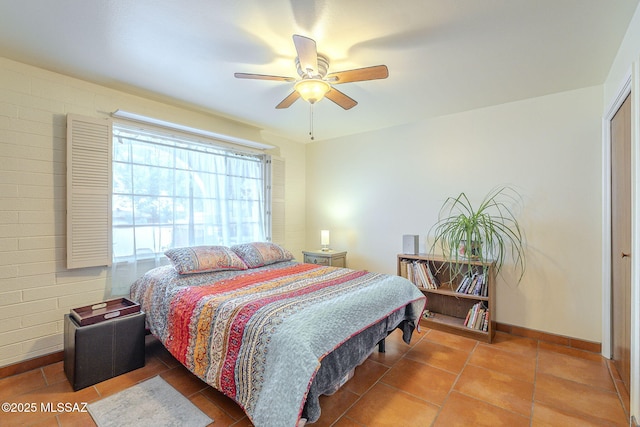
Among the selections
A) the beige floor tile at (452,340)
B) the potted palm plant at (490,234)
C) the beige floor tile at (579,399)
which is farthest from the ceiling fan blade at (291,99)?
the beige floor tile at (579,399)

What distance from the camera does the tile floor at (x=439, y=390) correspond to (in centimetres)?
176

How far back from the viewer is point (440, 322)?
3.09m

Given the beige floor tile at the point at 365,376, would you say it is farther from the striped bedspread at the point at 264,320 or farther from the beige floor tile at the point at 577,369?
the beige floor tile at the point at 577,369

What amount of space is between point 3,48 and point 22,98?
0.36 meters

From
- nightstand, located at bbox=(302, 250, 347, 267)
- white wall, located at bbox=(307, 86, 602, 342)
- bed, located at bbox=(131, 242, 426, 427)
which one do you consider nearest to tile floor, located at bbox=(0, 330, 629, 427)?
bed, located at bbox=(131, 242, 426, 427)

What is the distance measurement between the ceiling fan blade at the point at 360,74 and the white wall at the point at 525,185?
5.92ft

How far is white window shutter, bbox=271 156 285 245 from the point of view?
412 cm

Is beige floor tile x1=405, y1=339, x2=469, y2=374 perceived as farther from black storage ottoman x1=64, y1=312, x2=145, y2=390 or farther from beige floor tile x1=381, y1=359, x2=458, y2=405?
black storage ottoman x1=64, y1=312, x2=145, y2=390

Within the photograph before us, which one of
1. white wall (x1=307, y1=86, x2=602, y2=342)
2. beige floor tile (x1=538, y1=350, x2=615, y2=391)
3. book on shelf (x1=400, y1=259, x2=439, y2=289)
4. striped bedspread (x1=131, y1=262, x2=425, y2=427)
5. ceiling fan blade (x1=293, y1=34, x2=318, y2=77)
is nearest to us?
striped bedspread (x1=131, y1=262, x2=425, y2=427)

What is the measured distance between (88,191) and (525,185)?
410cm

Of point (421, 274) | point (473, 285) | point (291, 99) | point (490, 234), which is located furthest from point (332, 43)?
point (473, 285)

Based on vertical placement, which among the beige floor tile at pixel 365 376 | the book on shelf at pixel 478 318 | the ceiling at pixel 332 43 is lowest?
the beige floor tile at pixel 365 376

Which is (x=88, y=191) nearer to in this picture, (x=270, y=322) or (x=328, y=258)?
(x=270, y=322)

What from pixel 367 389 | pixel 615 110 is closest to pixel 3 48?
pixel 367 389
